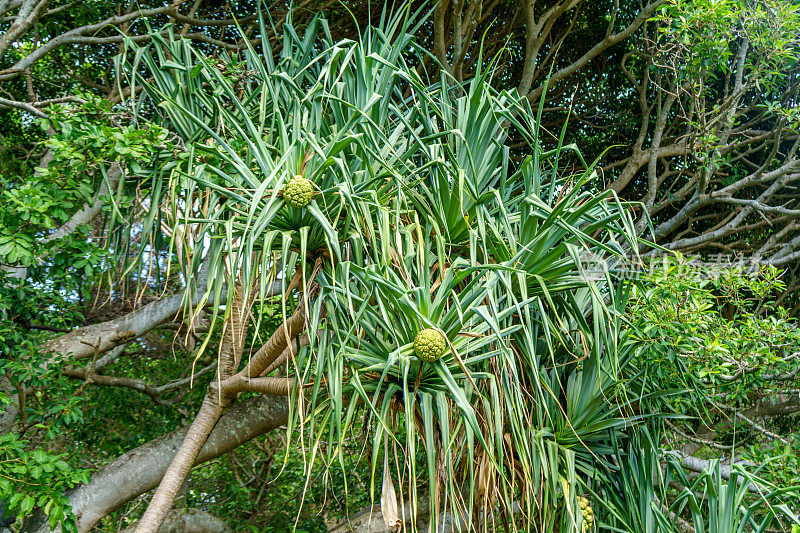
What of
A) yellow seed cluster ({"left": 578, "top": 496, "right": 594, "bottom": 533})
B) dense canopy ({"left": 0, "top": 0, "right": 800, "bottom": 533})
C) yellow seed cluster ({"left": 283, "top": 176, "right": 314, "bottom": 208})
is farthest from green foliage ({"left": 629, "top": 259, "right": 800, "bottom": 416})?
yellow seed cluster ({"left": 283, "top": 176, "right": 314, "bottom": 208})

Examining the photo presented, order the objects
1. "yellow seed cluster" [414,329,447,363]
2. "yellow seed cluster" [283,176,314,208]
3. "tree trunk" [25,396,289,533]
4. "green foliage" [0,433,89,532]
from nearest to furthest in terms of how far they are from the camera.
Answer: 1. "yellow seed cluster" [414,329,447,363]
2. "yellow seed cluster" [283,176,314,208]
3. "green foliage" [0,433,89,532]
4. "tree trunk" [25,396,289,533]

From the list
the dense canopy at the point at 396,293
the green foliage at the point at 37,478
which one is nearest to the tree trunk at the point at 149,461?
the dense canopy at the point at 396,293

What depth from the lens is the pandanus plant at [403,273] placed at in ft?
7.49

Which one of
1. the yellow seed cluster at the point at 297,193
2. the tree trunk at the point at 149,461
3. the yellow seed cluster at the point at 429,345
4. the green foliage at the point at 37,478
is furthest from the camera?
the tree trunk at the point at 149,461

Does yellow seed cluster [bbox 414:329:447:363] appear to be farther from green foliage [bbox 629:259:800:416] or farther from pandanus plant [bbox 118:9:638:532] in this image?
green foliage [bbox 629:259:800:416]

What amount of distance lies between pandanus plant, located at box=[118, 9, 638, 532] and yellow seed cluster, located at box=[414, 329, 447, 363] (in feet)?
0.12

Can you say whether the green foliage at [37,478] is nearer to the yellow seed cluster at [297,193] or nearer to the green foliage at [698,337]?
the yellow seed cluster at [297,193]

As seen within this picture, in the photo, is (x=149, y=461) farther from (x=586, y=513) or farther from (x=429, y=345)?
(x=586, y=513)

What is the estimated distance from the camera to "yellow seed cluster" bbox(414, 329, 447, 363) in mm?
2199

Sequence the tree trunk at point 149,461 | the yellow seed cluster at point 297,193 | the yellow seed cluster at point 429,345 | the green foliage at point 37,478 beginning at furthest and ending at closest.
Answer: the tree trunk at point 149,461 → the green foliage at point 37,478 → the yellow seed cluster at point 297,193 → the yellow seed cluster at point 429,345

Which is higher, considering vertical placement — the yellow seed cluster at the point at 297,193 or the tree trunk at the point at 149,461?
the yellow seed cluster at the point at 297,193

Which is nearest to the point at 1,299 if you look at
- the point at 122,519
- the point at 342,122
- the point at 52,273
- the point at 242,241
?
the point at 52,273

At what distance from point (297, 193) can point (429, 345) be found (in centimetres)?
74

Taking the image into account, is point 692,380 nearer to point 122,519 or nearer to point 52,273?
point 52,273
